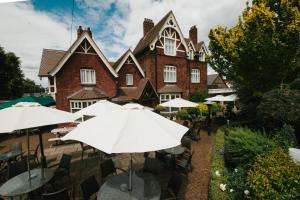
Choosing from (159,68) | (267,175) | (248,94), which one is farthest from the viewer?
(159,68)

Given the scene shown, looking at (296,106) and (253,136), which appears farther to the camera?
(296,106)

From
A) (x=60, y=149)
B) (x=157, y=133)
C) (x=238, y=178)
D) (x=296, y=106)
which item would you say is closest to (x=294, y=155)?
(x=238, y=178)

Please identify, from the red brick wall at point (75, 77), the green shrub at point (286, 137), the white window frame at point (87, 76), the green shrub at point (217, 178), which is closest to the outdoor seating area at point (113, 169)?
the green shrub at point (217, 178)

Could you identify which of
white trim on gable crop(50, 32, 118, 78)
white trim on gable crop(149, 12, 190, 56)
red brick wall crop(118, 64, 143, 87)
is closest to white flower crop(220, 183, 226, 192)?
white trim on gable crop(50, 32, 118, 78)

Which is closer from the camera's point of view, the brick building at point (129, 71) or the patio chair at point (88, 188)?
the patio chair at point (88, 188)

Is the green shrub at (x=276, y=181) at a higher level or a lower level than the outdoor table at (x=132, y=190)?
higher

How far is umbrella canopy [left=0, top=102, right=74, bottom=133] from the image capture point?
12.4 feet

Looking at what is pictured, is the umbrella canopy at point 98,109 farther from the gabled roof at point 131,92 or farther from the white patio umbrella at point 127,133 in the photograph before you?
the gabled roof at point 131,92

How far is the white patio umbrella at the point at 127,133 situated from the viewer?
8.90ft

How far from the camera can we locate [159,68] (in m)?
19.3

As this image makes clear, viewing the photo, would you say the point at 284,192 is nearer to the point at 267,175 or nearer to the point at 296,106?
the point at 267,175

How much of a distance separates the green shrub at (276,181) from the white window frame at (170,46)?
17876 millimetres

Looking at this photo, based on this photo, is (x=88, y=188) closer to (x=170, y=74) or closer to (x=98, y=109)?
(x=98, y=109)

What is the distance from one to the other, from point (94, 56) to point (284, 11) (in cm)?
1496
